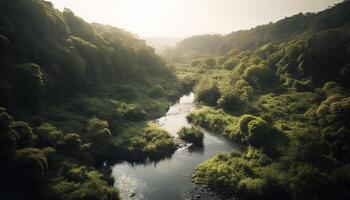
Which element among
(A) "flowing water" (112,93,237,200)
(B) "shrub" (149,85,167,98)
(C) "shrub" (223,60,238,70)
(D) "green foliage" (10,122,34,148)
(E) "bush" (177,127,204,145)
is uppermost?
(C) "shrub" (223,60,238,70)

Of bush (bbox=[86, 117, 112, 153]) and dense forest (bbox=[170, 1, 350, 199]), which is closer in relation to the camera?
dense forest (bbox=[170, 1, 350, 199])

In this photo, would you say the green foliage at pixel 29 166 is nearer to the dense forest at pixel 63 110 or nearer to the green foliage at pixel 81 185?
the dense forest at pixel 63 110

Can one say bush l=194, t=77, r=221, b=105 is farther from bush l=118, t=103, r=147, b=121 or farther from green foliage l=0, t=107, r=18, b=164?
green foliage l=0, t=107, r=18, b=164

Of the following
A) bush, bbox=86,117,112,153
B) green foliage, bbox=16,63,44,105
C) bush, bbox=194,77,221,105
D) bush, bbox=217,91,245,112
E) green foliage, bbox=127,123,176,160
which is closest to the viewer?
bush, bbox=86,117,112,153

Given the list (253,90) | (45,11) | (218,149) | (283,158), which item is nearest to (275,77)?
(253,90)

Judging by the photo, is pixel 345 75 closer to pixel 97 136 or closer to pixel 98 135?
pixel 98 135

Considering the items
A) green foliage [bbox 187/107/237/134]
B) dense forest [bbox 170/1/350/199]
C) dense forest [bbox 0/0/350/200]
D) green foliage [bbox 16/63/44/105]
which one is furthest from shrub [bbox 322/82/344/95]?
green foliage [bbox 16/63/44/105]

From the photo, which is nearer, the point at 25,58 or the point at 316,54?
the point at 25,58

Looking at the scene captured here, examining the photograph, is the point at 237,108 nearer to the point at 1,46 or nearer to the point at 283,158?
the point at 283,158
